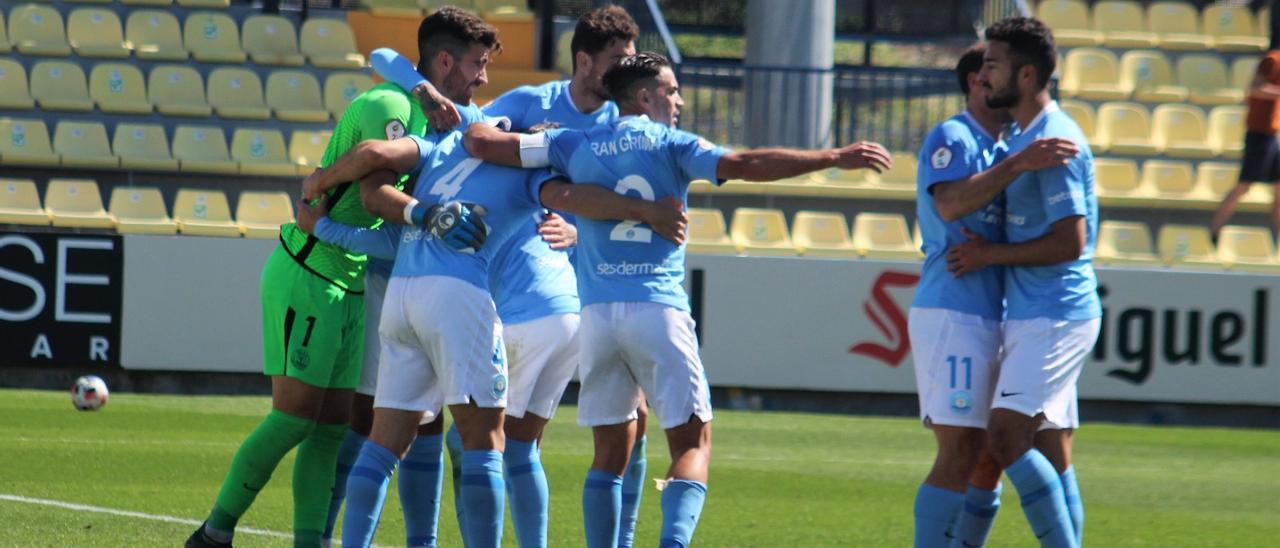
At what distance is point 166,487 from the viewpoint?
27.6 ft

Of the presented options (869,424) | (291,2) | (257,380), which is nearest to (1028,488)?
(869,424)

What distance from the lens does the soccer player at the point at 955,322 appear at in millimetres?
5645

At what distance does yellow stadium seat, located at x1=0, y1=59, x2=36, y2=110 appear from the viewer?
618 inches

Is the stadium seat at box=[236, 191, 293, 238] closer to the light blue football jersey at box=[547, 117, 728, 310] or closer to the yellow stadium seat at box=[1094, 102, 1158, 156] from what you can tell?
the yellow stadium seat at box=[1094, 102, 1158, 156]

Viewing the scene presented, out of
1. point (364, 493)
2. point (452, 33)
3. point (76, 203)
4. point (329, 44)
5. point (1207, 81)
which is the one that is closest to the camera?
point (364, 493)

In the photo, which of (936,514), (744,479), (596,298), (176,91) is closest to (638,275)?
(596,298)

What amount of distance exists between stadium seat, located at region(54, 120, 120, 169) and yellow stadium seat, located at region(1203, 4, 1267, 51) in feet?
37.6

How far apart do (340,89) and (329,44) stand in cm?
104

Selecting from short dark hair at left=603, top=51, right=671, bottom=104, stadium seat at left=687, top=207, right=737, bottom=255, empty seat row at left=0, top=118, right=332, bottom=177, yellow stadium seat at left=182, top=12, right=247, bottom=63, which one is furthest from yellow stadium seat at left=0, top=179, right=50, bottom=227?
short dark hair at left=603, top=51, right=671, bottom=104

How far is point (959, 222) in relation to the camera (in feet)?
19.0

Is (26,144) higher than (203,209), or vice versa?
(26,144)

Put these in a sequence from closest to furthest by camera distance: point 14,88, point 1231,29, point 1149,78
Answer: point 14,88 → point 1149,78 → point 1231,29

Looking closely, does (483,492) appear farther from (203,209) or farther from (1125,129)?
(1125,129)

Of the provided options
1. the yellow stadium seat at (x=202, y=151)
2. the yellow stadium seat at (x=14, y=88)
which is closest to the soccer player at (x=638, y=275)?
the yellow stadium seat at (x=202, y=151)
